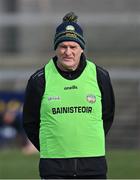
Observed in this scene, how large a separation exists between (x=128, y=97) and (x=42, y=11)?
4.29 metres

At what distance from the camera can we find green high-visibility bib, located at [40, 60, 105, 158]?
580 cm

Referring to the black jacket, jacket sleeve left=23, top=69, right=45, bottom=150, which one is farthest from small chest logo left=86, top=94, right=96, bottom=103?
jacket sleeve left=23, top=69, right=45, bottom=150

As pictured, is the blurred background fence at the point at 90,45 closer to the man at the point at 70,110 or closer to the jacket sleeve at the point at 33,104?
the jacket sleeve at the point at 33,104

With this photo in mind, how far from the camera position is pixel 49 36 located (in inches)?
834

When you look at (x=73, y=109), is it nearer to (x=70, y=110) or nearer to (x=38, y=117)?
(x=70, y=110)

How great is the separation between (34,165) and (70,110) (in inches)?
319

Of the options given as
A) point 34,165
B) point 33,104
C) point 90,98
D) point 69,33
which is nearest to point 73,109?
point 90,98

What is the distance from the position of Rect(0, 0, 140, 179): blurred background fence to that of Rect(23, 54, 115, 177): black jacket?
1195 cm

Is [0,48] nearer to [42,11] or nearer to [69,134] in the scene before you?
[42,11]

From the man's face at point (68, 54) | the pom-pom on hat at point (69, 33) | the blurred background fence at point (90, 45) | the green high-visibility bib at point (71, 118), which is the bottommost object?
the green high-visibility bib at point (71, 118)

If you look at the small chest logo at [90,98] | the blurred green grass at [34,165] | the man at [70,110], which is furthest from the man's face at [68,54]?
the blurred green grass at [34,165]

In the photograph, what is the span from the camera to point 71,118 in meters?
5.82

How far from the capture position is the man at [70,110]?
5789 mm

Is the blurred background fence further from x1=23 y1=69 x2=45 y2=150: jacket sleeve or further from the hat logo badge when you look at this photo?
the hat logo badge
